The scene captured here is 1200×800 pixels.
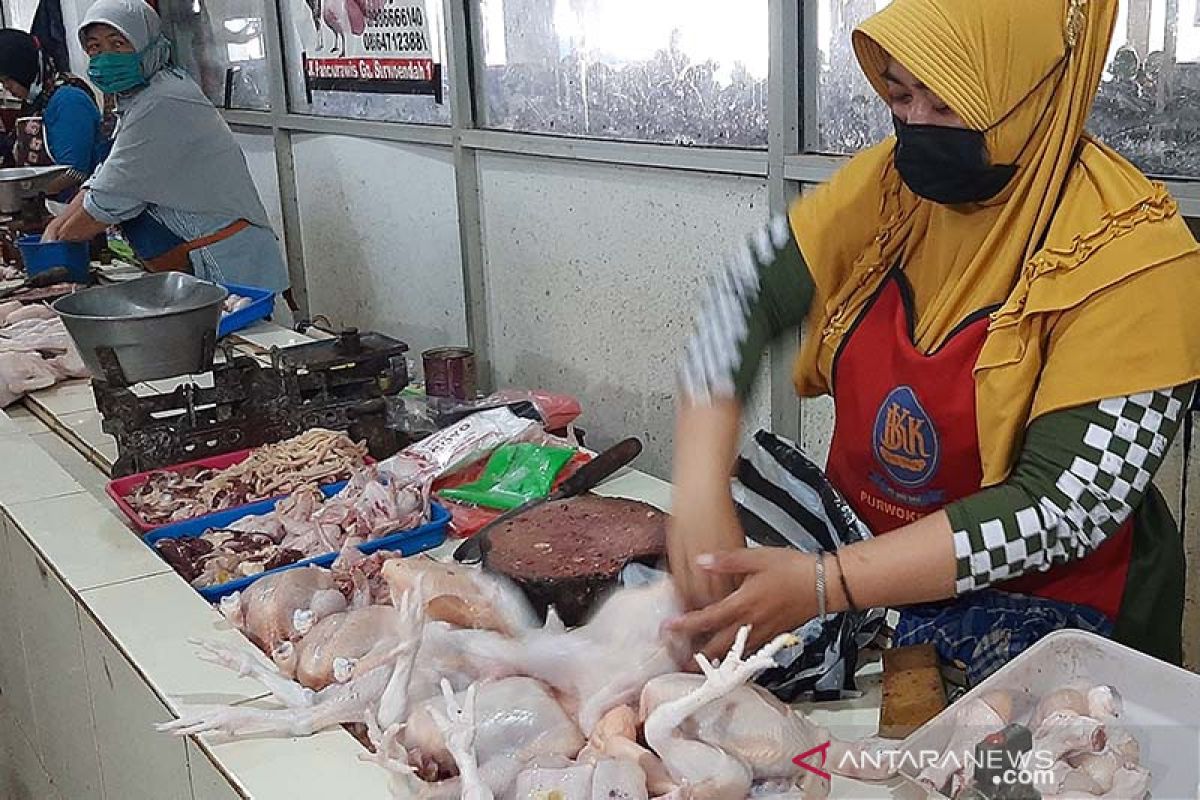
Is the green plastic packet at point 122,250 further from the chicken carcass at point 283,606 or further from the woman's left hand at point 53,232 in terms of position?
the chicken carcass at point 283,606

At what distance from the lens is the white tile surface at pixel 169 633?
5.37 feet

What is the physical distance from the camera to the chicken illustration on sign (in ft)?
15.4

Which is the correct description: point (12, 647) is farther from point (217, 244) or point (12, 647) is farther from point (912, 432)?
point (217, 244)

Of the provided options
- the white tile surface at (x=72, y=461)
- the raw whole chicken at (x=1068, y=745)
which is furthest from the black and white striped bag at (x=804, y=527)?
the white tile surface at (x=72, y=461)

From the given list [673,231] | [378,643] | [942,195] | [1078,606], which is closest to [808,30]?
[673,231]

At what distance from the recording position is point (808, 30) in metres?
3.04

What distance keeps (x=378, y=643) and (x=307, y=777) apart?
205mm

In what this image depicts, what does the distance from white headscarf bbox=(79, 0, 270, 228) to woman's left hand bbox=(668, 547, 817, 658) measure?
11.0ft

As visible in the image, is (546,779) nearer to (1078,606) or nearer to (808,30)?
(1078,606)

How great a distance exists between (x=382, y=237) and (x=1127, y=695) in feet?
14.3

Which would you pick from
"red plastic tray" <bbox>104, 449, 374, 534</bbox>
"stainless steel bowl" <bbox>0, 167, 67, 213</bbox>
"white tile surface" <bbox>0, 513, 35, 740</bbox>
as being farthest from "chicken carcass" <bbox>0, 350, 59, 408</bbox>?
"stainless steel bowl" <bbox>0, 167, 67, 213</bbox>

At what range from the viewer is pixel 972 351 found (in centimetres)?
160

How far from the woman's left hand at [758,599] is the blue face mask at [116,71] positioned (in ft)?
11.4

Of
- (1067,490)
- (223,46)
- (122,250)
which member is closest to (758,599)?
(1067,490)
